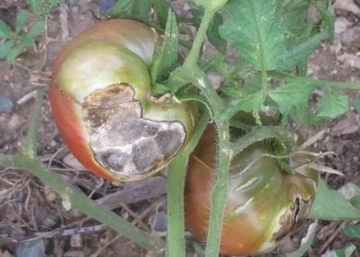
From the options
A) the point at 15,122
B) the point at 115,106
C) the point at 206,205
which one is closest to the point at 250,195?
the point at 206,205

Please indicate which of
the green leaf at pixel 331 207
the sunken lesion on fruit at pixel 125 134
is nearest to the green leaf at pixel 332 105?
the sunken lesion on fruit at pixel 125 134

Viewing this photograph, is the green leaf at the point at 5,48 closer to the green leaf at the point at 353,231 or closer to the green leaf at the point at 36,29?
the green leaf at the point at 36,29

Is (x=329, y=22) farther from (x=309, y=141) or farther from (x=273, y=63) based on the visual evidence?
(x=273, y=63)

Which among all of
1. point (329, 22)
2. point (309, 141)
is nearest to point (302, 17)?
point (329, 22)

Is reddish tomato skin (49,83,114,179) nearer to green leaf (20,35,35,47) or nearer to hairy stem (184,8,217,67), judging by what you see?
hairy stem (184,8,217,67)

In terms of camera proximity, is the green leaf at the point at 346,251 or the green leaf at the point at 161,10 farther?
the green leaf at the point at 346,251
